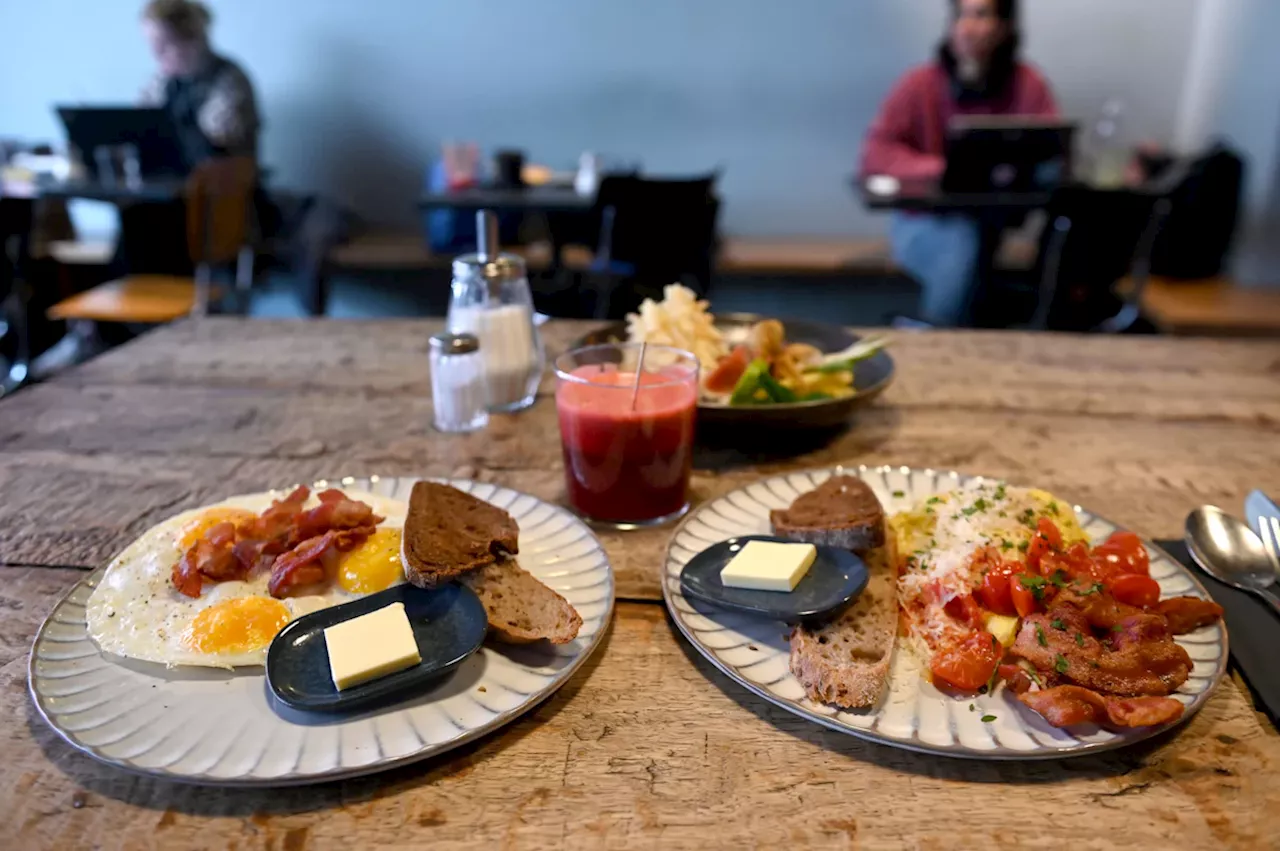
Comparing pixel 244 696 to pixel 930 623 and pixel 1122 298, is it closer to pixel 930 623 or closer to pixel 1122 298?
pixel 930 623

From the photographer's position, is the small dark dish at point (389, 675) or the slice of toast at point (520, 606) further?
the slice of toast at point (520, 606)

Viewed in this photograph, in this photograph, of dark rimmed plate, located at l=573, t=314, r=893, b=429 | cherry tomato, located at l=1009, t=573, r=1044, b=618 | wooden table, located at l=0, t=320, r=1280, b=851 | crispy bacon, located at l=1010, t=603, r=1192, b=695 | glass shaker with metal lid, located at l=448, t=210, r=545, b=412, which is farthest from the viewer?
glass shaker with metal lid, located at l=448, t=210, r=545, b=412

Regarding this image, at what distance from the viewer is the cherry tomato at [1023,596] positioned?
1.05 meters

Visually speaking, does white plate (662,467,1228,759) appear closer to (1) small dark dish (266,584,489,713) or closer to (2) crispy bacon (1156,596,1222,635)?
(2) crispy bacon (1156,596,1222,635)

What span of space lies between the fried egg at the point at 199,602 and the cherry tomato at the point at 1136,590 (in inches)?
35.5

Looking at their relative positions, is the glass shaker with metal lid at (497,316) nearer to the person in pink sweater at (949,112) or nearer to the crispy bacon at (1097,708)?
the crispy bacon at (1097,708)

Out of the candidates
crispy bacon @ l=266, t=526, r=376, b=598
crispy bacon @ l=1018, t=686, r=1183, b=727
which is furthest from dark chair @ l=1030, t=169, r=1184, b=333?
crispy bacon @ l=266, t=526, r=376, b=598

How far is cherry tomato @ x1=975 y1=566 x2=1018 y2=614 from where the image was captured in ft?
3.50

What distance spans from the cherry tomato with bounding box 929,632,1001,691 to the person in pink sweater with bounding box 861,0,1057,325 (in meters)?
3.72

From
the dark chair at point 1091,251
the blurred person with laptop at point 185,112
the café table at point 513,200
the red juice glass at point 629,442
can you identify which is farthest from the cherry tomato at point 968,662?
the blurred person with laptop at point 185,112

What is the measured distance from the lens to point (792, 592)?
42.2 inches

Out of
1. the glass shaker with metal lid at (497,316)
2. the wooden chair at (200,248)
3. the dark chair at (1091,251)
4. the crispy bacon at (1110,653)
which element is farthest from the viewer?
the wooden chair at (200,248)

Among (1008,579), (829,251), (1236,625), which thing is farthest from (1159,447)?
(829,251)

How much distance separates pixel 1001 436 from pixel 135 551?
154cm
